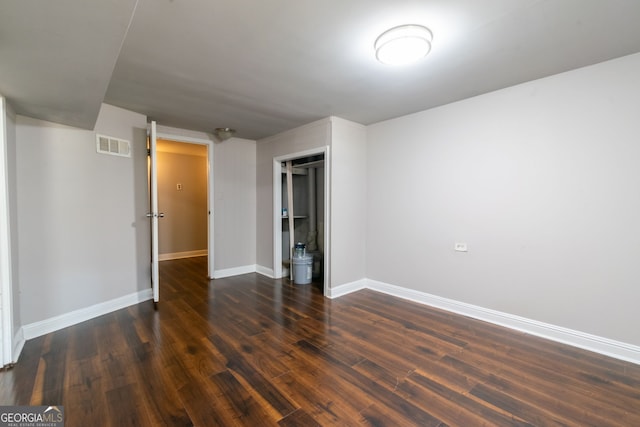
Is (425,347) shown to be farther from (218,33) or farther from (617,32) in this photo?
(218,33)

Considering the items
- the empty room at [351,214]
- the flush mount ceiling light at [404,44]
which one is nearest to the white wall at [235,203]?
the empty room at [351,214]

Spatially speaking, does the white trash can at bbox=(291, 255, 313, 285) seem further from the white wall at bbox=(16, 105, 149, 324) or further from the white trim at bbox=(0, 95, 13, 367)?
the white trim at bbox=(0, 95, 13, 367)

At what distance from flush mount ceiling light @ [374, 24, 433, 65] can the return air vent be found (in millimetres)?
3030

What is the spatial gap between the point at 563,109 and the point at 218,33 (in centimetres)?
291

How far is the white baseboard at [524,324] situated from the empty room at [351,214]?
1 centimetres

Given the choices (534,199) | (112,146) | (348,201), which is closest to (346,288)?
(348,201)

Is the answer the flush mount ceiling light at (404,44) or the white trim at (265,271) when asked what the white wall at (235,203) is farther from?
the flush mount ceiling light at (404,44)

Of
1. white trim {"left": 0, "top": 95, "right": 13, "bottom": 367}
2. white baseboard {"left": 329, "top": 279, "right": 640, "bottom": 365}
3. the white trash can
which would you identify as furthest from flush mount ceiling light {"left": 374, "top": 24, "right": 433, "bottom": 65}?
the white trash can

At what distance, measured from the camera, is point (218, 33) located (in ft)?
5.89

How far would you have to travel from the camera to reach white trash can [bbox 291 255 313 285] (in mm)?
4211

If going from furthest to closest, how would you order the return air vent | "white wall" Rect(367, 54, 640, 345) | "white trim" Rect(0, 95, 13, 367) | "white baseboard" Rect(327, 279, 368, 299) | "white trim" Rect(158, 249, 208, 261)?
"white trim" Rect(158, 249, 208, 261) → "white baseboard" Rect(327, 279, 368, 299) → the return air vent → "white wall" Rect(367, 54, 640, 345) → "white trim" Rect(0, 95, 13, 367)

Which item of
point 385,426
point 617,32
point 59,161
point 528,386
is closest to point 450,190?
point 617,32

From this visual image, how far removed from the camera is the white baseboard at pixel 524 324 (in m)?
2.16

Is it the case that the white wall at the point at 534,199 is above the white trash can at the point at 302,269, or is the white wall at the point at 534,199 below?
above
